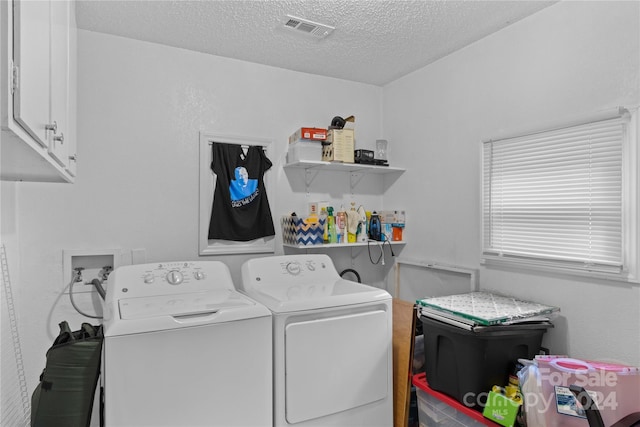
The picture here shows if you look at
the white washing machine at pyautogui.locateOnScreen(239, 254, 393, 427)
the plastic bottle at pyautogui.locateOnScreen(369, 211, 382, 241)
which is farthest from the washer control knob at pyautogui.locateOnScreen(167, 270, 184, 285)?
the plastic bottle at pyautogui.locateOnScreen(369, 211, 382, 241)

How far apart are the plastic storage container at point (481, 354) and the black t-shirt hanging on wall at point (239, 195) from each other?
1.49m

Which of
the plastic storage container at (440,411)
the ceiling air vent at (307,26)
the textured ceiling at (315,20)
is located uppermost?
the textured ceiling at (315,20)

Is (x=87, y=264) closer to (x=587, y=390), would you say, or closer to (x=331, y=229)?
(x=331, y=229)

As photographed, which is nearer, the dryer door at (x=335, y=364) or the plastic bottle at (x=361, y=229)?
the dryer door at (x=335, y=364)

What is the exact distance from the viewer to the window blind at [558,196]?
74.2 inches

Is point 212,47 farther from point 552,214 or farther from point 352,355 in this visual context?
point 552,214

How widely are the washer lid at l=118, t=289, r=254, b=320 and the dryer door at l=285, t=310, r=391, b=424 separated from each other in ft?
1.15

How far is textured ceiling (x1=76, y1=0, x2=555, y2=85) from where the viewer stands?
215 cm


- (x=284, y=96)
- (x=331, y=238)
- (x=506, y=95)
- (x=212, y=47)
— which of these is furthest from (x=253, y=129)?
(x=506, y=95)

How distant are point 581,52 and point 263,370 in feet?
7.29

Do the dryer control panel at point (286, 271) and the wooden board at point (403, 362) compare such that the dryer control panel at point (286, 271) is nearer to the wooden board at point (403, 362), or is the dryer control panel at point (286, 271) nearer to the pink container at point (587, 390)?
the wooden board at point (403, 362)

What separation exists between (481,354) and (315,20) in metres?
1.99

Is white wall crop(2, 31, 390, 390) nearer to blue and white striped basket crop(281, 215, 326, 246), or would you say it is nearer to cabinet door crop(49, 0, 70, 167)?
blue and white striped basket crop(281, 215, 326, 246)

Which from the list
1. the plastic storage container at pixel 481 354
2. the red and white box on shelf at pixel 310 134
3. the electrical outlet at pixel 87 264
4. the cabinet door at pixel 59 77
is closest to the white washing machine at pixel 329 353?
the plastic storage container at pixel 481 354
